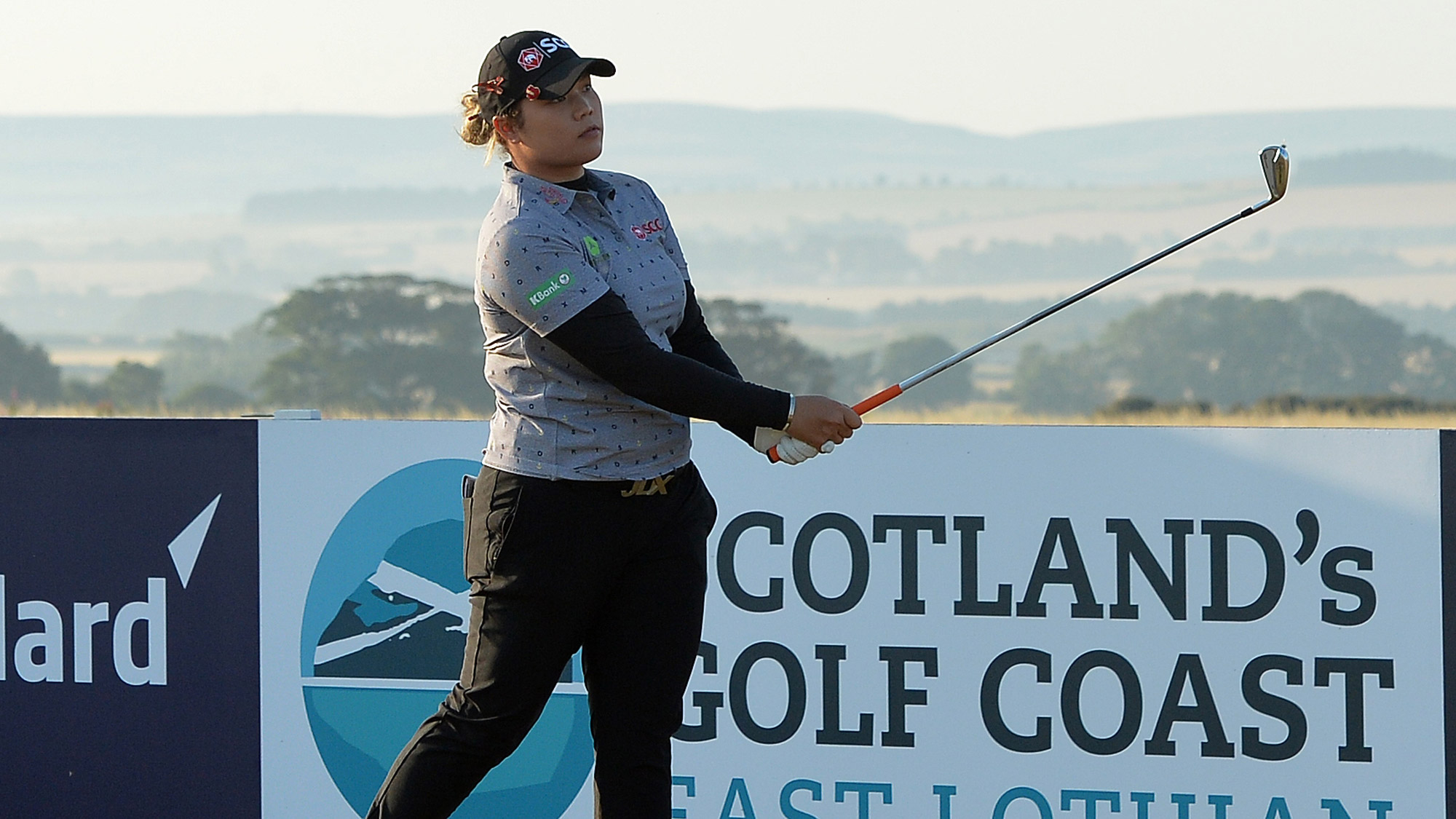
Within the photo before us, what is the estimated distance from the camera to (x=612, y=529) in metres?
2.89

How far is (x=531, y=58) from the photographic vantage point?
9.36 feet

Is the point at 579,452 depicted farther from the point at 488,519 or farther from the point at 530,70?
the point at 530,70

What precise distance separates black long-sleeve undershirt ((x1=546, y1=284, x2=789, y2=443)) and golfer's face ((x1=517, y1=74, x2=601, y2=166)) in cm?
26

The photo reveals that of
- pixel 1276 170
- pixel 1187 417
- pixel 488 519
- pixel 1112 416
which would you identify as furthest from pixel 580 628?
pixel 1112 416

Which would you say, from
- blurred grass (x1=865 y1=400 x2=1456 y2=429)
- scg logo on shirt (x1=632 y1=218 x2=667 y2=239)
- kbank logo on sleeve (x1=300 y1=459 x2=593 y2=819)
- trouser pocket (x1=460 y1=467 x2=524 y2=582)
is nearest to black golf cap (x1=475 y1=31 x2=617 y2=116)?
scg logo on shirt (x1=632 y1=218 x2=667 y2=239)

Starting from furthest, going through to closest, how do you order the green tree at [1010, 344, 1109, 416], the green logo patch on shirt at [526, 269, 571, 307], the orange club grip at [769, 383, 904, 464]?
the green tree at [1010, 344, 1109, 416] < the orange club grip at [769, 383, 904, 464] < the green logo patch on shirt at [526, 269, 571, 307]

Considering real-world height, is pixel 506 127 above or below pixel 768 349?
below

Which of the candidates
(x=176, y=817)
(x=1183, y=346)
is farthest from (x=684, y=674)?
(x=1183, y=346)

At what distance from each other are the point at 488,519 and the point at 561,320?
14.7 inches

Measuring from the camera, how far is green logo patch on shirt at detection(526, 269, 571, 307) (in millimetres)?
2762

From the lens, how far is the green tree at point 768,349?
3562 centimetres

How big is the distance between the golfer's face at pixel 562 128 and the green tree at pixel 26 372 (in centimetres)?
3164

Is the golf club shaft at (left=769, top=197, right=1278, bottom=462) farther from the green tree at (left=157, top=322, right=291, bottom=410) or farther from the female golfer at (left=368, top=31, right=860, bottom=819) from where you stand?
the green tree at (left=157, top=322, right=291, bottom=410)

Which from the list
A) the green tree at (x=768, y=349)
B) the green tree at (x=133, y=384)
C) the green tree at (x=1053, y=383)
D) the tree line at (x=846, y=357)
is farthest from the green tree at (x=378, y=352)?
the green tree at (x=1053, y=383)
